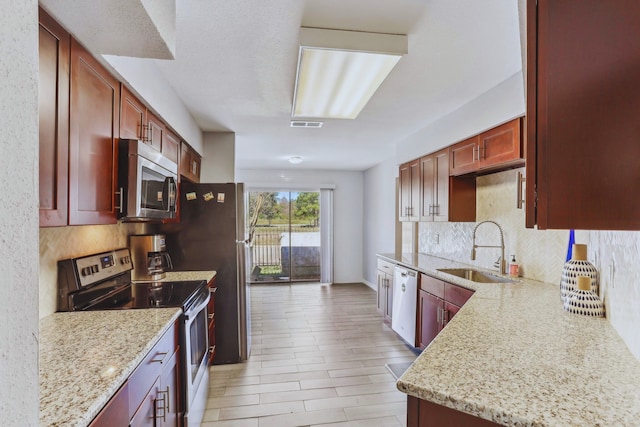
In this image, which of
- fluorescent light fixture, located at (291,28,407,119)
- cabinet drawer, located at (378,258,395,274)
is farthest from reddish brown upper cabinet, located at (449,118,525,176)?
cabinet drawer, located at (378,258,395,274)

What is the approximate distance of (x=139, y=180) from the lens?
1807mm

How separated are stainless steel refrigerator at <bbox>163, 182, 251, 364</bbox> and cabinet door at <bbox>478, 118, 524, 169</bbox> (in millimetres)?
2224

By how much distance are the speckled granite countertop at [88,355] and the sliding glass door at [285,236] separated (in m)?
5.16

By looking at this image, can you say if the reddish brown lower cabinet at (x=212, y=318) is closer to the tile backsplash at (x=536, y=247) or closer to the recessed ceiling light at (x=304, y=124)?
the recessed ceiling light at (x=304, y=124)

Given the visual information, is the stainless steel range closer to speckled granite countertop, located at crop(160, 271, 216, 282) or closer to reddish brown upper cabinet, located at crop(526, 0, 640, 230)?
speckled granite countertop, located at crop(160, 271, 216, 282)

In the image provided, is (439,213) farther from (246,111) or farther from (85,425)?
(85,425)

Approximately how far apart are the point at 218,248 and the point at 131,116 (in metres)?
1.57

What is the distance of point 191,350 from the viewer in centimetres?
214

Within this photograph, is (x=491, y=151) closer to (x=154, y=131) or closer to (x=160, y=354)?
(x=154, y=131)

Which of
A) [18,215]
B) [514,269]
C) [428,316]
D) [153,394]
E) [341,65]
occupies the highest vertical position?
[341,65]

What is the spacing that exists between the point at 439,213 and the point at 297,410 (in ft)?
7.39

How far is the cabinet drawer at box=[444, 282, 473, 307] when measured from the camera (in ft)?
8.44

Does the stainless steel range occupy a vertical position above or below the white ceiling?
below

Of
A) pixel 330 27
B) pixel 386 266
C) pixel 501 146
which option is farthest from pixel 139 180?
pixel 386 266
